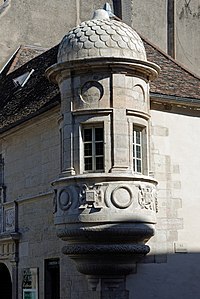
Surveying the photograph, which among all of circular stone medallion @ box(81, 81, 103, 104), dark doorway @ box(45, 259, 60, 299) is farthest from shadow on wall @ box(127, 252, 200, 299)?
circular stone medallion @ box(81, 81, 103, 104)

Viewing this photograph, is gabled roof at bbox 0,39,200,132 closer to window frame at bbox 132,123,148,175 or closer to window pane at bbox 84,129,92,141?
window frame at bbox 132,123,148,175

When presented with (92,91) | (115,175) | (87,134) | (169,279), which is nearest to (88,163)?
(87,134)

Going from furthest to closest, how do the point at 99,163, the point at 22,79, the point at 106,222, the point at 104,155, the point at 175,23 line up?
the point at 175,23, the point at 22,79, the point at 99,163, the point at 104,155, the point at 106,222

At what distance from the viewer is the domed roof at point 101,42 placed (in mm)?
16203

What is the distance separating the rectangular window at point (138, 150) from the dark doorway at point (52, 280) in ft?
10.4

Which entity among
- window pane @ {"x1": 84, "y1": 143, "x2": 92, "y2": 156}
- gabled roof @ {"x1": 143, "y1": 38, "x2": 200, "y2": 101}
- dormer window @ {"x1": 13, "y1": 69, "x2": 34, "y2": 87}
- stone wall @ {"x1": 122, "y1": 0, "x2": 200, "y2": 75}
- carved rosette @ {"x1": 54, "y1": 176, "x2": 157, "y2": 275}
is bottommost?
carved rosette @ {"x1": 54, "y1": 176, "x2": 157, "y2": 275}

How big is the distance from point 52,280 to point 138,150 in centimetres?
393

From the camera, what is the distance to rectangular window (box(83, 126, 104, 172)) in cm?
1609

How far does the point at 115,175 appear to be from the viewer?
15688 mm

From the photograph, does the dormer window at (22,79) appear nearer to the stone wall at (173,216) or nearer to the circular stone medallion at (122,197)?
the stone wall at (173,216)

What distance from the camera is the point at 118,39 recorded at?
644 inches

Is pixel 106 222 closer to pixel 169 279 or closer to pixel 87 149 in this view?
pixel 87 149

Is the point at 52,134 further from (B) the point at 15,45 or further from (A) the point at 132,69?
(B) the point at 15,45

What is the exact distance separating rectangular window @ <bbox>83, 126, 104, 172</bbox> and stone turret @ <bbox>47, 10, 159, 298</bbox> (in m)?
0.02
